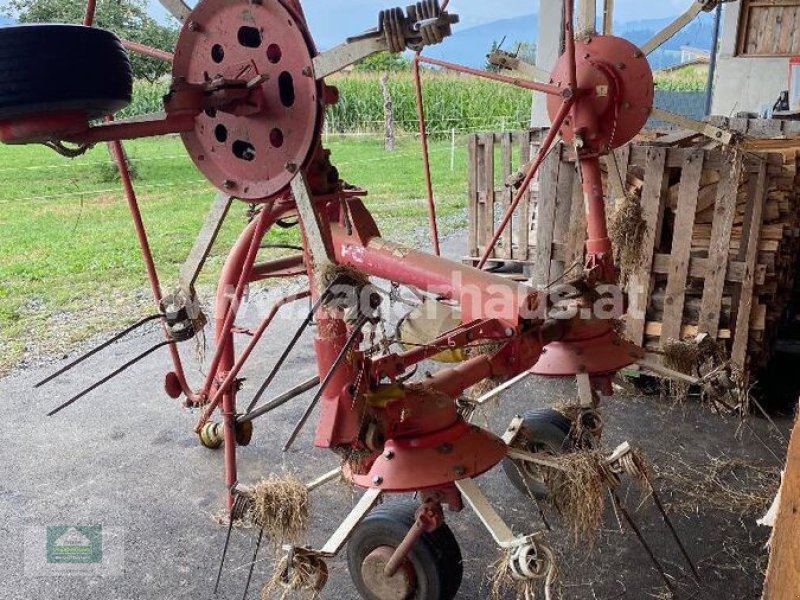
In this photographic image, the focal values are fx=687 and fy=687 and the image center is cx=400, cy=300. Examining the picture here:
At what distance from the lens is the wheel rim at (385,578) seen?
2.30m

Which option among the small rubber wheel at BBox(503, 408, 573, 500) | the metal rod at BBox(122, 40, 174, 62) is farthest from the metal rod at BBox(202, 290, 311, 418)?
the small rubber wheel at BBox(503, 408, 573, 500)

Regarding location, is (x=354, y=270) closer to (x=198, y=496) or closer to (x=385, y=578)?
(x=385, y=578)

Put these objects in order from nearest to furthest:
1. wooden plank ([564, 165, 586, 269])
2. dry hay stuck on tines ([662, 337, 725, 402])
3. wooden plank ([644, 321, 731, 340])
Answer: dry hay stuck on tines ([662, 337, 725, 402])
wooden plank ([644, 321, 731, 340])
wooden plank ([564, 165, 586, 269])

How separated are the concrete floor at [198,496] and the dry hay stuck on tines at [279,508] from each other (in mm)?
517

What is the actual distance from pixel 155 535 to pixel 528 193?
3908 millimetres

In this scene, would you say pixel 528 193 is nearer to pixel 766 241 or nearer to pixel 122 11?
pixel 766 241

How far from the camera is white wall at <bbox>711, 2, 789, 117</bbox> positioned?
318 inches

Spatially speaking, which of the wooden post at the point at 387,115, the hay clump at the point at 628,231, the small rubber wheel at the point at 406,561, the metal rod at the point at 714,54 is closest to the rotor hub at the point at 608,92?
the hay clump at the point at 628,231

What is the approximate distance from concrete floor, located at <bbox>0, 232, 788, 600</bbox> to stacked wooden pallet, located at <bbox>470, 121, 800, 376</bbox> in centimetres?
54

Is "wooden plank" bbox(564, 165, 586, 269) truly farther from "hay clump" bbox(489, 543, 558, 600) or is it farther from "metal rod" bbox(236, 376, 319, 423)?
"hay clump" bbox(489, 543, 558, 600)

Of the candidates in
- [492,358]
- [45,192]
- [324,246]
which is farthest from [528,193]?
[45,192]

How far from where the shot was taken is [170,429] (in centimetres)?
393

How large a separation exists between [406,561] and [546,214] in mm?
2706

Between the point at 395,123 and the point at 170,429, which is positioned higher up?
the point at 395,123
